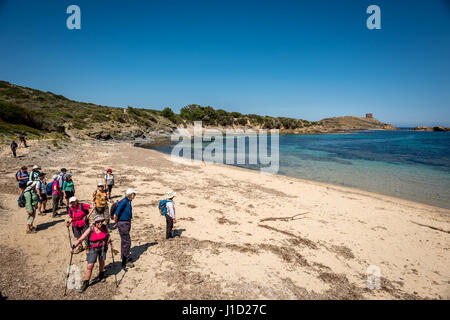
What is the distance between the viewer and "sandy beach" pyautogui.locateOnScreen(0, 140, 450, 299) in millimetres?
5043

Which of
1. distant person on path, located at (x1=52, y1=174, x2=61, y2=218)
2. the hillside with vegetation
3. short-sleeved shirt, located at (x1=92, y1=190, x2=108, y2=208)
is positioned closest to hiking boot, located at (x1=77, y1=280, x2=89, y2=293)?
short-sleeved shirt, located at (x1=92, y1=190, x2=108, y2=208)

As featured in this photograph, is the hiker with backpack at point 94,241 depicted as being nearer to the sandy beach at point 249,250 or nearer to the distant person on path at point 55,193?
the sandy beach at point 249,250

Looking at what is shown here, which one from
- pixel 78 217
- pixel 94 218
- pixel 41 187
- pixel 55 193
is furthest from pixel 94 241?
pixel 41 187

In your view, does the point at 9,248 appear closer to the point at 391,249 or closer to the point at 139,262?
the point at 139,262

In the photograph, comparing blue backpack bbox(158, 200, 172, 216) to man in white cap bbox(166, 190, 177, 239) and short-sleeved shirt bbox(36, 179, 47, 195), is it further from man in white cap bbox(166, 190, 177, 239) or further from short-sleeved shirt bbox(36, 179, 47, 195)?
short-sleeved shirt bbox(36, 179, 47, 195)

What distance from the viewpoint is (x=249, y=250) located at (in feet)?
22.7

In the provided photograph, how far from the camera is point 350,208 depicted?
12031mm

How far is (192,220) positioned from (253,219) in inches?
116

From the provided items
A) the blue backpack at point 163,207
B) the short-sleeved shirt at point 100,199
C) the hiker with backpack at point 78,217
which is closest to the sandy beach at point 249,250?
the hiker with backpack at point 78,217

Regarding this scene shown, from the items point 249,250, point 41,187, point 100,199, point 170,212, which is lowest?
point 249,250

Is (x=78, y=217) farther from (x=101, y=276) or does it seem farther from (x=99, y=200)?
(x=101, y=276)

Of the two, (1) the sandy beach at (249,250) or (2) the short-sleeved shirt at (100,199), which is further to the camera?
(2) the short-sleeved shirt at (100,199)

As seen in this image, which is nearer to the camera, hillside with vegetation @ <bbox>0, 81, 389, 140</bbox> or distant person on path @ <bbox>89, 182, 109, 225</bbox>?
distant person on path @ <bbox>89, 182, 109, 225</bbox>

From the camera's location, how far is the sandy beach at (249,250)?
5.04 m
